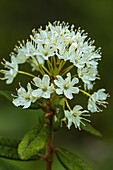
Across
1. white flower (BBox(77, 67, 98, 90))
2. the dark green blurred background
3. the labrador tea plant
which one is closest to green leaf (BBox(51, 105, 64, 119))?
the labrador tea plant

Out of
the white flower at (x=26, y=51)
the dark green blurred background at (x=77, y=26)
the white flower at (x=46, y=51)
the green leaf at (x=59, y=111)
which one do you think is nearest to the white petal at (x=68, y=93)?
the green leaf at (x=59, y=111)

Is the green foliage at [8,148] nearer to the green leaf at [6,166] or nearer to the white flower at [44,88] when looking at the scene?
the white flower at [44,88]

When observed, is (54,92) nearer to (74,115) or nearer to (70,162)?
(74,115)

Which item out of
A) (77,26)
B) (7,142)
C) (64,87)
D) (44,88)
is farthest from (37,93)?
(77,26)

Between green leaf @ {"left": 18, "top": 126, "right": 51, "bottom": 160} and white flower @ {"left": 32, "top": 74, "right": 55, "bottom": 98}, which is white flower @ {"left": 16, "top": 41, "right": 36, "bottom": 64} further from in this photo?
green leaf @ {"left": 18, "top": 126, "right": 51, "bottom": 160}

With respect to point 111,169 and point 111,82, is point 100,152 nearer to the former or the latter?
point 111,169

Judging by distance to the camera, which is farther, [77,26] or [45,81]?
[77,26]

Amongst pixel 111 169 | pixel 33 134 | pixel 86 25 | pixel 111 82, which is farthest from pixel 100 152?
pixel 33 134
